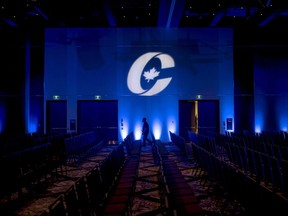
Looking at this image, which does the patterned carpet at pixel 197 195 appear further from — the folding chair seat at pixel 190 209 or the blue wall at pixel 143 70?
the blue wall at pixel 143 70

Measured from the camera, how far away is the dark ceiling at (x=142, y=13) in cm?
1170

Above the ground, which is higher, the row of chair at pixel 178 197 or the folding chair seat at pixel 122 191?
the row of chair at pixel 178 197

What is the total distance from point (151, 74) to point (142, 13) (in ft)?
9.86

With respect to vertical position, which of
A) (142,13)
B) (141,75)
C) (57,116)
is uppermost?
(142,13)

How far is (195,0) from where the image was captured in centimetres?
1273

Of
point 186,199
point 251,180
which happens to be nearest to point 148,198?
point 186,199

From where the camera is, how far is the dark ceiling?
11.7m

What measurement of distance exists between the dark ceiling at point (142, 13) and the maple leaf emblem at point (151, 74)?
2.32 m

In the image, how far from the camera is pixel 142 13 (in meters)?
14.1

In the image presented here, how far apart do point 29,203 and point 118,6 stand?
32.6ft

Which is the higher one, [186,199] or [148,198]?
[186,199]

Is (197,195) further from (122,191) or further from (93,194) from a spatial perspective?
(93,194)

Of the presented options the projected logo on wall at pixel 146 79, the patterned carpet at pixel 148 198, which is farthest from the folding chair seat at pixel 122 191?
the projected logo on wall at pixel 146 79

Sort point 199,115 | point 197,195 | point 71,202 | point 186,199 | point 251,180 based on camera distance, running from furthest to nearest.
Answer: point 199,115, point 197,195, point 186,199, point 251,180, point 71,202
